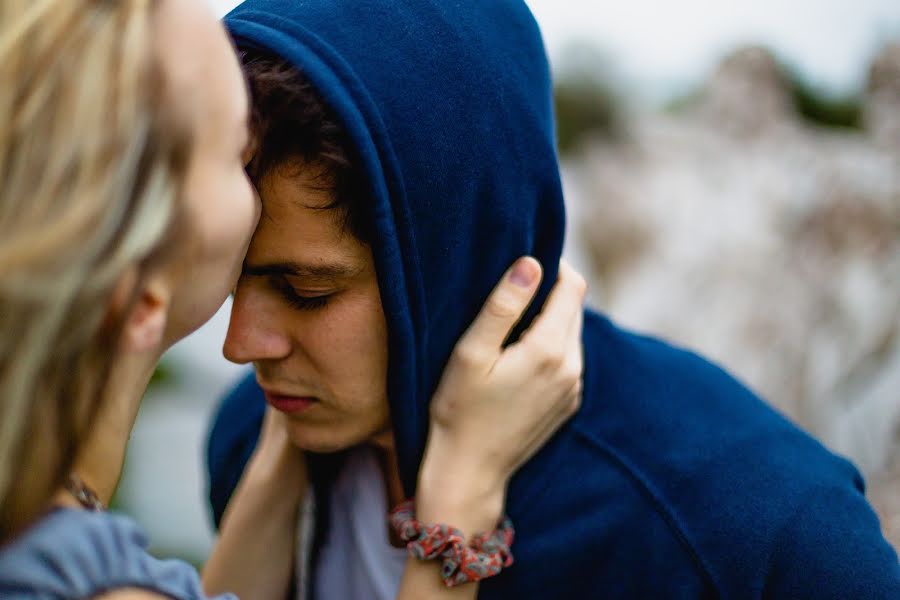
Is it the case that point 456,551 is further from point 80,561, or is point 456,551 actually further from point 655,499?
point 80,561

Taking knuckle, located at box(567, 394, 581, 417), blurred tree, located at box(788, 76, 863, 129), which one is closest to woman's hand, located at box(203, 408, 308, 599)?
knuckle, located at box(567, 394, 581, 417)

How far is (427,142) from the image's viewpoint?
1.73 m

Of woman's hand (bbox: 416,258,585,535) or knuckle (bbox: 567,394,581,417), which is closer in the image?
woman's hand (bbox: 416,258,585,535)

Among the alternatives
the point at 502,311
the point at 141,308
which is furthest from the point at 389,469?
the point at 141,308

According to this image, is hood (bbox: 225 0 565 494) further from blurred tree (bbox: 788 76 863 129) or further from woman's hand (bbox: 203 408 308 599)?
blurred tree (bbox: 788 76 863 129)

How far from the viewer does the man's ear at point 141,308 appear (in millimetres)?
1203

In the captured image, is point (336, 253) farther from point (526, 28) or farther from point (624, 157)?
point (624, 157)

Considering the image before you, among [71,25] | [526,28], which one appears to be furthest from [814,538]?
[71,25]

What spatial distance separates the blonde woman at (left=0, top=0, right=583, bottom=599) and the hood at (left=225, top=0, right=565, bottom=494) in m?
0.36

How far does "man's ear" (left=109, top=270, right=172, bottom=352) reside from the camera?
1203mm

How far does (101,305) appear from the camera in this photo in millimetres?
1153

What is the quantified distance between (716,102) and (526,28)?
3406 mm

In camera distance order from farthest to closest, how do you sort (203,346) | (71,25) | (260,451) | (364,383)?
(203,346) < (260,451) < (364,383) < (71,25)

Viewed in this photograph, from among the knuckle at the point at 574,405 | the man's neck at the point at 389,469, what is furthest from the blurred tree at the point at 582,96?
the knuckle at the point at 574,405
